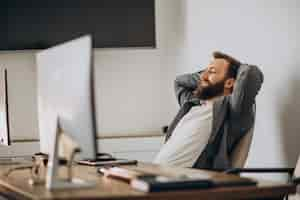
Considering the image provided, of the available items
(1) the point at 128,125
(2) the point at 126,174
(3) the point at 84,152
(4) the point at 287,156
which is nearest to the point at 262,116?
(4) the point at 287,156

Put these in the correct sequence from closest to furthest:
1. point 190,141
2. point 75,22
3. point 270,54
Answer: point 190,141
point 270,54
point 75,22

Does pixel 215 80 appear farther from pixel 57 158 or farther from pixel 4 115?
pixel 57 158

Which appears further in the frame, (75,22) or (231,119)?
(75,22)

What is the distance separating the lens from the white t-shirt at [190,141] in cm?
339

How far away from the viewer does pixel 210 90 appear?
145 inches

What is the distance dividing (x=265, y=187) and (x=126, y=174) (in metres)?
0.49

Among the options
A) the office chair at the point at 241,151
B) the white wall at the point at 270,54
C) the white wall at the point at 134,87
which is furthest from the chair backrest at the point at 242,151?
the white wall at the point at 134,87

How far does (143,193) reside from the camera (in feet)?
6.38

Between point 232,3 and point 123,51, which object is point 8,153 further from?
point 232,3

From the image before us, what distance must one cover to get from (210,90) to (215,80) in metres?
0.07

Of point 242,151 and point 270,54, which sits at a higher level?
point 270,54

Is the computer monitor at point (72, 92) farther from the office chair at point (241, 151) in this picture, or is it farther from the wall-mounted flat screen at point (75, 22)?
the wall-mounted flat screen at point (75, 22)

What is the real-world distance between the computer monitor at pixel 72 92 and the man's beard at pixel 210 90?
1.46 metres

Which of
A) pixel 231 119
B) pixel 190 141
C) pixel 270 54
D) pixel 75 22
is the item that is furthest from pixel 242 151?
pixel 75 22
